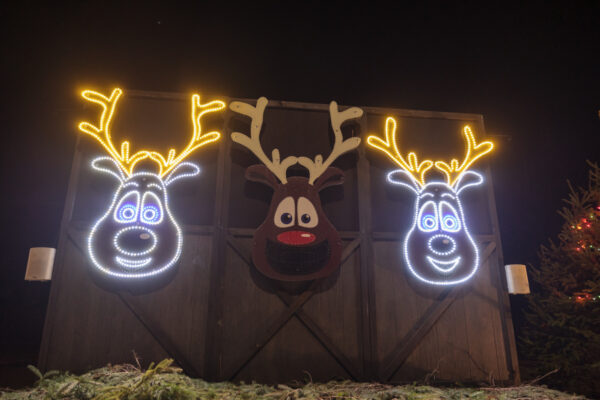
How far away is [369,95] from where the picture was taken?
7770 millimetres

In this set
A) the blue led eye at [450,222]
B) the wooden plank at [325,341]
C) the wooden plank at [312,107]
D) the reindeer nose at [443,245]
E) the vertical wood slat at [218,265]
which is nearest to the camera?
the vertical wood slat at [218,265]

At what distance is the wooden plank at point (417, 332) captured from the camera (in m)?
4.75

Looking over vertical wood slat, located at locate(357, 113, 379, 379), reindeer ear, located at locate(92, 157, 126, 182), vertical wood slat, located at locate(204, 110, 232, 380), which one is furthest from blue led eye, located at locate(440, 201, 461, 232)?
reindeer ear, located at locate(92, 157, 126, 182)

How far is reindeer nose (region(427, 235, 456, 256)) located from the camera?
4883 mm

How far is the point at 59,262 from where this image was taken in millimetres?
4727

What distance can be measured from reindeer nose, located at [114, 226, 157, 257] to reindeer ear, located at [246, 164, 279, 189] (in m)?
1.36

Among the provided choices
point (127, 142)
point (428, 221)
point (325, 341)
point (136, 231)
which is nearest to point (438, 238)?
point (428, 221)

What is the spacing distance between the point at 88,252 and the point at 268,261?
7.06 ft

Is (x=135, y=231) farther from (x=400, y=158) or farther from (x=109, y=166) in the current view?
(x=400, y=158)

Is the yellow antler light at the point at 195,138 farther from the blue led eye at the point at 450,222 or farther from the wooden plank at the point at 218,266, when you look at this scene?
the blue led eye at the point at 450,222

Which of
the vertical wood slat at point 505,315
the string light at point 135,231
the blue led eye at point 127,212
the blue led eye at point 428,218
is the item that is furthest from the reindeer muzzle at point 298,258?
the vertical wood slat at point 505,315

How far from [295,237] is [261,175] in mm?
936

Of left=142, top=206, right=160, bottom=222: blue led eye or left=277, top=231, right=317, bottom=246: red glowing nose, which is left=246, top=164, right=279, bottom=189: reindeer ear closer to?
left=277, top=231, right=317, bottom=246: red glowing nose

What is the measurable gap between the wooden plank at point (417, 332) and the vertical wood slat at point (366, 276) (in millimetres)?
199
